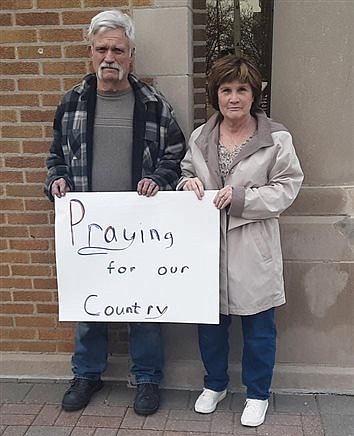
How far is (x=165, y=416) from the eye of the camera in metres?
3.03

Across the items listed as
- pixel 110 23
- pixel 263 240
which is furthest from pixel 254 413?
pixel 110 23

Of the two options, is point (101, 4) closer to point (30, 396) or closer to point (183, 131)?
point (183, 131)

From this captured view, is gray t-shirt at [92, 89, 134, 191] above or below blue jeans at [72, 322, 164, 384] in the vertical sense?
above

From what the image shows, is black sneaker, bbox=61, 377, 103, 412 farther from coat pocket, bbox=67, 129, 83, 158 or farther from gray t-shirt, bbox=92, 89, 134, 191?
coat pocket, bbox=67, 129, 83, 158

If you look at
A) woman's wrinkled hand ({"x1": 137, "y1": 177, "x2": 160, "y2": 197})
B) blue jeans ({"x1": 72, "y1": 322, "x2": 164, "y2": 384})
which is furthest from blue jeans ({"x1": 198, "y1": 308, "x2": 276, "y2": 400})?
woman's wrinkled hand ({"x1": 137, "y1": 177, "x2": 160, "y2": 197})

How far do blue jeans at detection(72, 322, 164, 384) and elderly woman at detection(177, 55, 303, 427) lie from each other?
13.7 inches

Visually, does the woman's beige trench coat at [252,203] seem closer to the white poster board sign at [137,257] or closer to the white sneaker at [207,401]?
the white poster board sign at [137,257]

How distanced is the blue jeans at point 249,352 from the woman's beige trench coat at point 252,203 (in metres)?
0.13

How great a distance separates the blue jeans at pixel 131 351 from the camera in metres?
3.06

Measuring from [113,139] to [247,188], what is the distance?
0.73 metres

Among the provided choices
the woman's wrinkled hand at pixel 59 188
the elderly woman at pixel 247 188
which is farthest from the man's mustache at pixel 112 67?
the woman's wrinkled hand at pixel 59 188

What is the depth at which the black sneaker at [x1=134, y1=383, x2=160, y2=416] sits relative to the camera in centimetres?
302

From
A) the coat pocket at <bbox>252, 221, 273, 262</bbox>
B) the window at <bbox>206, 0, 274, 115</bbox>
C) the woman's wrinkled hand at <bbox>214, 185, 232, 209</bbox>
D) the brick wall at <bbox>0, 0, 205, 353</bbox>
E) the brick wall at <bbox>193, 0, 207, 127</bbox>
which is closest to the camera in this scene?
the woman's wrinkled hand at <bbox>214, 185, 232, 209</bbox>

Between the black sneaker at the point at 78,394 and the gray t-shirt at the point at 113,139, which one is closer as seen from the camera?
the gray t-shirt at the point at 113,139
